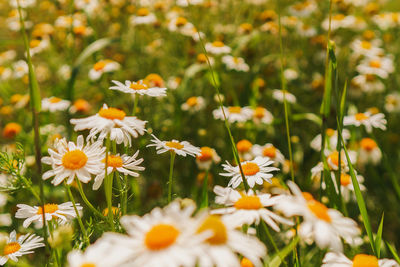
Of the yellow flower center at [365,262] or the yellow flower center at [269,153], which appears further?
the yellow flower center at [269,153]

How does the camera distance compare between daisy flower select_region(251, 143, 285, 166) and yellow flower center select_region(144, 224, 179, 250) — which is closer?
yellow flower center select_region(144, 224, 179, 250)

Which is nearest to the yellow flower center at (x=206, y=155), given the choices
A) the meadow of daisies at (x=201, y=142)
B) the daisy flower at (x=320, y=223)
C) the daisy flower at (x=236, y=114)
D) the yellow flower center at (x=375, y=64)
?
the meadow of daisies at (x=201, y=142)

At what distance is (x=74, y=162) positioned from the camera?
735mm

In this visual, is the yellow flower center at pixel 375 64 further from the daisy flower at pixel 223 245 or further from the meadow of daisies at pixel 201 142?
the daisy flower at pixel 223 245

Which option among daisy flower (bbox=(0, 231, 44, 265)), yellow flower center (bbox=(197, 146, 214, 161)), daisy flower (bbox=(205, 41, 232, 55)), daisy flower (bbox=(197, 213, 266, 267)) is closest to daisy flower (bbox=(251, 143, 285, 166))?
yellow flower center (bbox=(197, 146, 214, 161))

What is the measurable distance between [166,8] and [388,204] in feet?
6.61

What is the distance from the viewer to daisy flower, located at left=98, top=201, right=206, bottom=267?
0.43 m

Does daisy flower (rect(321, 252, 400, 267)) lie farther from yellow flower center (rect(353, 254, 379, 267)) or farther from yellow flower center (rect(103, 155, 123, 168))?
yellow flower center (rect(103, 155, 123, 168))

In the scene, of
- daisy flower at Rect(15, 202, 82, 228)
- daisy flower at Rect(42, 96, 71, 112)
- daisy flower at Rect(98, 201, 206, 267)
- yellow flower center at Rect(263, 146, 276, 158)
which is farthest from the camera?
daisy flower at Rect(42, 96, 71, 112)

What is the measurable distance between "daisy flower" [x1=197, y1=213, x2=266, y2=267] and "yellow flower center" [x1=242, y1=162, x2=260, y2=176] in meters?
0.35

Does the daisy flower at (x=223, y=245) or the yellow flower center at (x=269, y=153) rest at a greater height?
the daisy flower at (x=223, y=245)

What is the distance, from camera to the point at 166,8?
285cm

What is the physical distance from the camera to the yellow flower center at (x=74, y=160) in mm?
735

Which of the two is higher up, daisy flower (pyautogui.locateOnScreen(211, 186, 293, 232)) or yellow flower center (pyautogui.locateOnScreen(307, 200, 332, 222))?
yellow flower center (pyautogui.locateOnScreen(307, 200, 332, 222))
